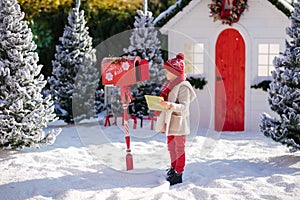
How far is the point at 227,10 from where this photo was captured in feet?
29.9

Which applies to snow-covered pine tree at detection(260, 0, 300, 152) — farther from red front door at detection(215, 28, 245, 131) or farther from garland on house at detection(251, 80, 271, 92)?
red front door at detection(215, 28, 245, 131)

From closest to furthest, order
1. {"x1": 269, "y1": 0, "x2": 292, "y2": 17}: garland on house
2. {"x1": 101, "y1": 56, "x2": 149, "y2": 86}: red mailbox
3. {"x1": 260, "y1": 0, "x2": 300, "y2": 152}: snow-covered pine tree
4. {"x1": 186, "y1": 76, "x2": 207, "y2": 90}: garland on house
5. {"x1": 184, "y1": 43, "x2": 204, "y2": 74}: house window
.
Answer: {"x1": 101, "y1": 56, "x2": 149, "y2": 86}: red mailbox, {"x1": 260, "y1": 0, "x2": 300, "y2": 152}: snow-covered pine tree, {"x1": 269, "y1": 0, "x2": 292, "y2": 17}: garland on house, {"x1": 186, "y1": 76, "x2": 207, "y2": 90}: garland on house, {"x1": 184, "y1": 43, "x2": 204, "y2": 74}: house window

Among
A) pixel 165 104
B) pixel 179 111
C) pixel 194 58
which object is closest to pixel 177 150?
pixel 179 111

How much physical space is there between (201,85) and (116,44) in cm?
444

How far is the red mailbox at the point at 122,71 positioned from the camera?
18.5ft

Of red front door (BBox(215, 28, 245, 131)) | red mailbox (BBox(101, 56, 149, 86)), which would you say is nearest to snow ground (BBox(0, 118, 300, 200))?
red front door (BBox(215, 28, 245, 131))

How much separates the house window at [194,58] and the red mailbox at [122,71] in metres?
3.87

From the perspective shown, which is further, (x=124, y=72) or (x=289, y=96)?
(x=289, y=96)

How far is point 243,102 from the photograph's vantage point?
931 centimetres

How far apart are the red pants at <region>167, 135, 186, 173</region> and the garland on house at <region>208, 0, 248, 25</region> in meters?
4.33

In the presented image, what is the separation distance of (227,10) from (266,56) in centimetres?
123

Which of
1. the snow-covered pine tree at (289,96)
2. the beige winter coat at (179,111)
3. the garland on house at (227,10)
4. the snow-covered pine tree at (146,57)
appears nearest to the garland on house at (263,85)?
the garland on house at (227,10)

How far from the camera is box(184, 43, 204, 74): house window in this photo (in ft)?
31.3

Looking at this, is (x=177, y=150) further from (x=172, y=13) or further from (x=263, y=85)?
(x=172, y=13)
